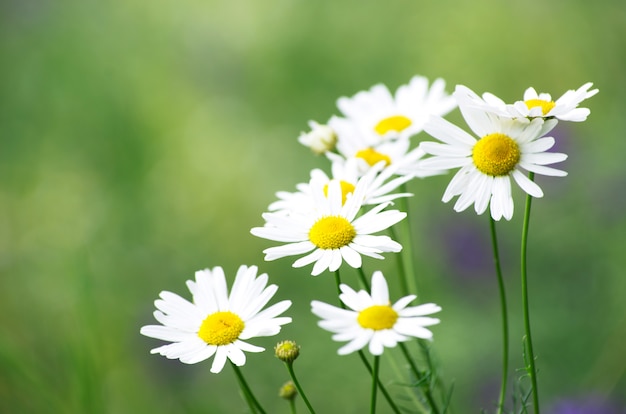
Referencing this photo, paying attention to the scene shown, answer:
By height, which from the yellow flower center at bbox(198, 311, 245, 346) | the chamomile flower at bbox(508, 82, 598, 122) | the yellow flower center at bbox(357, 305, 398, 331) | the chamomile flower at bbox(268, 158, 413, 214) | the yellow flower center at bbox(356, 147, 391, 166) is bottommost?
the yellow flower center at bbox(357, 305, 398, 331)

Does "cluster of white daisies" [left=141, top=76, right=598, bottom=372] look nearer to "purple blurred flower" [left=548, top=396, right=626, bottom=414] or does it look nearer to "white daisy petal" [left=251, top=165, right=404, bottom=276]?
"white daisy petal" [left=251, top=165, right=404, bottom=276]

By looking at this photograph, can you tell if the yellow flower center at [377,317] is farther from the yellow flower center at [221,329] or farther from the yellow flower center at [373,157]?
the yellow flower center at [373,157]

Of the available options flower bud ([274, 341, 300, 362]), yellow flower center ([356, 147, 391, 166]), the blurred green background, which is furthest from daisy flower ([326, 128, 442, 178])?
the blurred green background

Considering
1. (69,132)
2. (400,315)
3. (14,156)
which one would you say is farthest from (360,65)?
(400,315)

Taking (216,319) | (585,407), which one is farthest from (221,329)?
(585,407)

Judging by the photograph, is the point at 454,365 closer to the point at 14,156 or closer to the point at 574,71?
the point at 574,71
